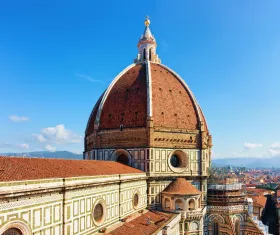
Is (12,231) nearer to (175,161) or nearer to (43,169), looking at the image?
(43,169)

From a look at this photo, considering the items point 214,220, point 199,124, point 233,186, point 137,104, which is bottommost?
point 214,220

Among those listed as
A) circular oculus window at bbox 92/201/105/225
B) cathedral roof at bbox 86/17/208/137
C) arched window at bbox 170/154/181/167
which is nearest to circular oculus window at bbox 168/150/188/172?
arched window at bbox 170/154/181/167

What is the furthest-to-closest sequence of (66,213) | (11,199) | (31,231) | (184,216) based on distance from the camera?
(184,216) < (66,213) < (31,231) < (11,199)

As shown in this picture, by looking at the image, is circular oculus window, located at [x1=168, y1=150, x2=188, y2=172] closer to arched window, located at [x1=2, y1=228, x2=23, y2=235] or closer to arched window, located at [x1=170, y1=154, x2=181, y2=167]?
arched window, located at [x1=170, y1=154, x2=181, y2=167]

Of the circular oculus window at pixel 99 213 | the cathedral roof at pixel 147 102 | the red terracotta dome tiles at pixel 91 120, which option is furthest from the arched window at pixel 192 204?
the red terracotta dome tiles at pixel 91 120

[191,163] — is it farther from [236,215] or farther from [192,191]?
[236,215]

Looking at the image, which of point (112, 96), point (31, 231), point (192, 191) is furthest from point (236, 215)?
point (31, 231)
